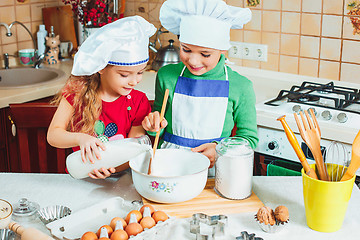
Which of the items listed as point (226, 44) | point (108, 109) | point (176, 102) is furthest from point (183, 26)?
point (108, 109)

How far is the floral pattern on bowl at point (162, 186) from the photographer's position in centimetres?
119

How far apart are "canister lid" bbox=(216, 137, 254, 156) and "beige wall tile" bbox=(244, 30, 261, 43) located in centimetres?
→ 135

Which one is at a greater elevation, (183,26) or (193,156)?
(183,26)

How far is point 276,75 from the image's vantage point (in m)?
2.47

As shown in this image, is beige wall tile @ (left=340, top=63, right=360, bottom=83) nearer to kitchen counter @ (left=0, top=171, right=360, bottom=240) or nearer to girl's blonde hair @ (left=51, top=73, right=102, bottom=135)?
kitchen counter @ (left=0, top=171, right=360, bottom=240)

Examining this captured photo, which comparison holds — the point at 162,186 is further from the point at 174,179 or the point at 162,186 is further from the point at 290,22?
the point at 290,22

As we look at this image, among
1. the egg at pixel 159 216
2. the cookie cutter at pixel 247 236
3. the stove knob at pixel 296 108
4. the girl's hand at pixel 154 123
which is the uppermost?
the girl's hand at pixel 154 123

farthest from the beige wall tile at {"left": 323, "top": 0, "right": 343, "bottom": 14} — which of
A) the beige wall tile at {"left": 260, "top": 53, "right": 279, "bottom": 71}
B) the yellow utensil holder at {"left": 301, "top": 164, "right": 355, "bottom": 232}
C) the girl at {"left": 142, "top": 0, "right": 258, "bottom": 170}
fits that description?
the yellow utensil holder at {"left": 301, "top": 164, "right": 355, "bottom": 232}

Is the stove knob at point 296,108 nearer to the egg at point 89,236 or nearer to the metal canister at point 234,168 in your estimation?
the metal canister at point 234,168

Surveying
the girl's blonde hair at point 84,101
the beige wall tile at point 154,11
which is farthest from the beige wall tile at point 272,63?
the girl's blonde hair at point 84,101

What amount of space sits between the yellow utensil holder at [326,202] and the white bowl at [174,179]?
27 centimetres

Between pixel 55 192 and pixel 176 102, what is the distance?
47cm

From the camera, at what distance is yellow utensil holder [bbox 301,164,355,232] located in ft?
3.62

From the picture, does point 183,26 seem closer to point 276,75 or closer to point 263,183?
point 263,183
